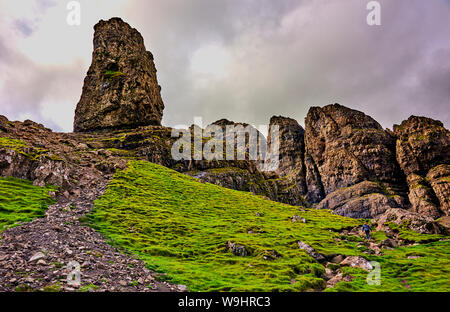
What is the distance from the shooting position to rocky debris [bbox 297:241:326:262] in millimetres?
34000

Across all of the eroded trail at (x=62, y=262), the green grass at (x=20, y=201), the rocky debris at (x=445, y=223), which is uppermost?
the green grass at (x=20, y=201)

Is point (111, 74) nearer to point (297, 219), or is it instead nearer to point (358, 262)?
point (297, 219)

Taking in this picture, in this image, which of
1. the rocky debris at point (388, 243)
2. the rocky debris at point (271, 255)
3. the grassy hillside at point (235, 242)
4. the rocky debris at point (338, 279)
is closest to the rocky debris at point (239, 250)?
the grassy hillside at point (235, 242)

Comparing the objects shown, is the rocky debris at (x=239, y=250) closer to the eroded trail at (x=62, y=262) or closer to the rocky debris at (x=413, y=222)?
the eroded trail at (x=62, y=262)

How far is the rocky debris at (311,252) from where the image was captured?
112ft

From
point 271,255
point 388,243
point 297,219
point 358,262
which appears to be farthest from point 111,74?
point 358,262

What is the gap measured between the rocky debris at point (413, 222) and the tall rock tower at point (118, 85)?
108479mm

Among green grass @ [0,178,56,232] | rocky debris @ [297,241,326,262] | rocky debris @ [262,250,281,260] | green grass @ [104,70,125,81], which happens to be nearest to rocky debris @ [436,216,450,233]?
rocky debris @ [297,241,326,262]

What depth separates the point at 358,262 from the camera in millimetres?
30359

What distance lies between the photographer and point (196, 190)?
7444 centimetres

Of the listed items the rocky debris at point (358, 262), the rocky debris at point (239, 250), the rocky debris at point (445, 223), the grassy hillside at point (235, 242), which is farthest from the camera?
the rocky debris at point (445, 223)

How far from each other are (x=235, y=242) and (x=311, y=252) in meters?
10.4
